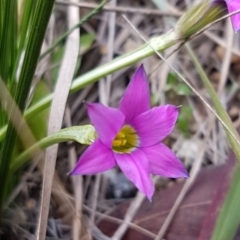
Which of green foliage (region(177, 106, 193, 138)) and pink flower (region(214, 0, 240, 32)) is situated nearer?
pink flower (region(214, 0, 240, 32))

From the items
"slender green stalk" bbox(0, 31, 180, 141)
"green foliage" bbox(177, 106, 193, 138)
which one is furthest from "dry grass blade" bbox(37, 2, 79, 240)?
"green foliage" bbox(177, 106, 193, 138)

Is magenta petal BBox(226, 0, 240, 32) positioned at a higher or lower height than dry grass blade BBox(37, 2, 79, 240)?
higher

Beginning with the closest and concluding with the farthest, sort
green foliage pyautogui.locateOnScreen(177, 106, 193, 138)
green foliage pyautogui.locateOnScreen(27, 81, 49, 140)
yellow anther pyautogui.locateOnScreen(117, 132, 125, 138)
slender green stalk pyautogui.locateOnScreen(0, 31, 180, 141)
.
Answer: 1. yellow anther pyautogui.locateOnScreen(117, 132, 125, 138)
2. slender green stalk pyautogui.locateOnScreen(0, 31, 180, 141)
3. green foliage pyautogui.locateOnScreen(27, 81, 49, 140)
4. green foliage pyautogui.locateOnScreen(177, 106, 193, 138)

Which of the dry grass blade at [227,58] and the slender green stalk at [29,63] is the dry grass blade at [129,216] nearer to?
the slender green stalk at [29,63]

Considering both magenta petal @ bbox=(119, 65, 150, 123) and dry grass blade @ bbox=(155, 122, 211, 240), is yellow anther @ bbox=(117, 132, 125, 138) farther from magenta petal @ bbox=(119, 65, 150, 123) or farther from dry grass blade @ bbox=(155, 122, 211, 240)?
dry grass blade @ bbox=(155, 122, 211, 240)

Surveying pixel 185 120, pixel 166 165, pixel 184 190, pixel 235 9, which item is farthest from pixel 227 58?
pixel 166 165

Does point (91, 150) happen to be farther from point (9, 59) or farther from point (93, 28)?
point (93, 28)

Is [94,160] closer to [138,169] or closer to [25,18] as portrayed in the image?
[138,169]

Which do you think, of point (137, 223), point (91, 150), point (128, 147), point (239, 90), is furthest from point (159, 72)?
point (91, 150)

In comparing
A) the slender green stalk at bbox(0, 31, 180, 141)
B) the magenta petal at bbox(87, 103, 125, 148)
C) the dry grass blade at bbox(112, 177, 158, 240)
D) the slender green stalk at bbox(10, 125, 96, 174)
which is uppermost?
the slender green stalk at bbox(0, 31, 180, 141)
